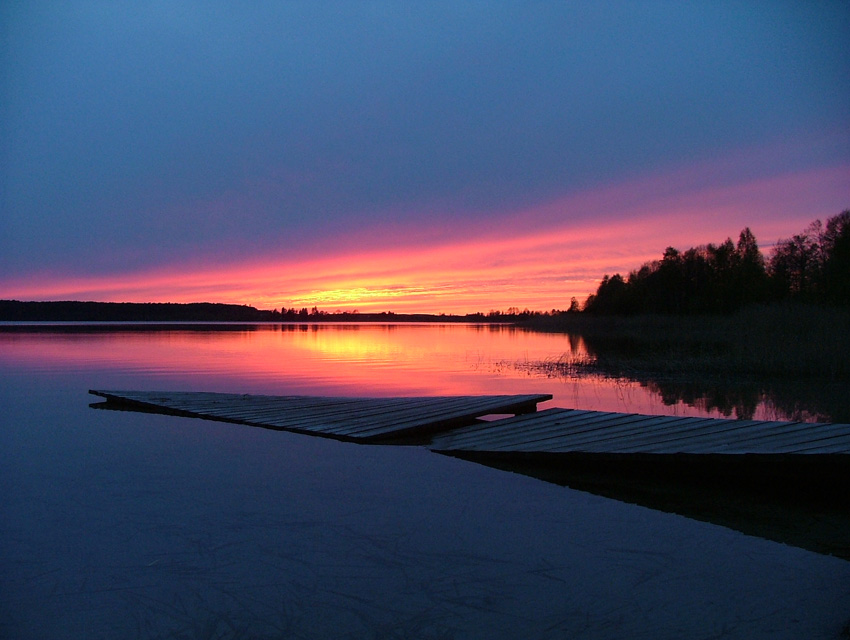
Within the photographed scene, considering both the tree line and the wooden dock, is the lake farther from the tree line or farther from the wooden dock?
the tree line

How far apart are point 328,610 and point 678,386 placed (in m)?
11.1

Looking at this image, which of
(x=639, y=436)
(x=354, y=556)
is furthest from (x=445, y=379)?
(x=354, y=556)

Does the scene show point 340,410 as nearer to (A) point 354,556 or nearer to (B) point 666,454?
(B) point 666,454

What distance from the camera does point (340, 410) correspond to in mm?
8703

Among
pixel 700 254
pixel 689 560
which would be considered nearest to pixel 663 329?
pixel 700 254

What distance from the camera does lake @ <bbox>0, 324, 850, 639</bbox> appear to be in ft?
10.1

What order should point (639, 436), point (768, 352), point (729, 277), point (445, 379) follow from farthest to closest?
point (729, 277) → point (445, 379) → point (768, 352) → point (639, 436)

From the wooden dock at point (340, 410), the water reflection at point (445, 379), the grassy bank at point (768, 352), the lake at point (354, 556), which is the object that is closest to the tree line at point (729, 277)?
the grassy bank at point (768, 352)

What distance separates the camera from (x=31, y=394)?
12.1 metres

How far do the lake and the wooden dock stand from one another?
1.28 ft

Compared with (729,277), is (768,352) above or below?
below

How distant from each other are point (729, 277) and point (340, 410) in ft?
168

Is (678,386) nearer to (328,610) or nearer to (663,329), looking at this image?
(328,610)

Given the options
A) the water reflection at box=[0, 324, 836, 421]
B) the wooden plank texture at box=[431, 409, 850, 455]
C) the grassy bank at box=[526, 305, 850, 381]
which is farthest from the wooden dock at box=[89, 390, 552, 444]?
the grassy bank at box=[526, 305, 850, 381]
